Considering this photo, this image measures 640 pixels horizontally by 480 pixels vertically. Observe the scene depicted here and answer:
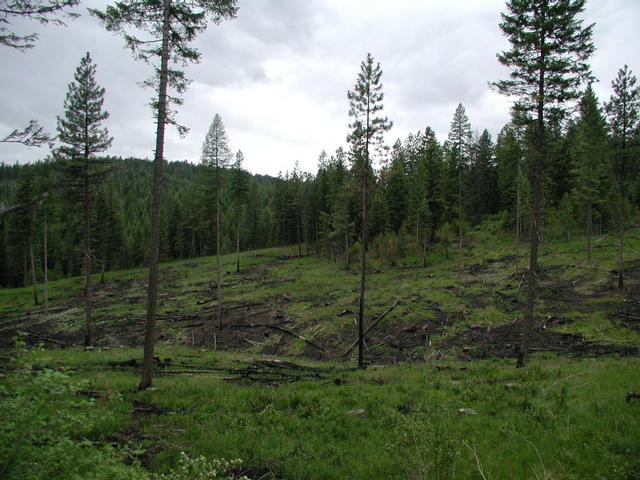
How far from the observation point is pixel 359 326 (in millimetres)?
18406

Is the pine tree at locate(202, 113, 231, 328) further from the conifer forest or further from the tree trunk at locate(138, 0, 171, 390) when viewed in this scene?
Result: the tree trunk at locate(138, 0, 171, 390)

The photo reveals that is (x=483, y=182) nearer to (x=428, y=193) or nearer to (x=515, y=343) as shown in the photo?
(x=428, y=193)

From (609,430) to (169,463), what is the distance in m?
8.80

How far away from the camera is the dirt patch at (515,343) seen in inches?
663

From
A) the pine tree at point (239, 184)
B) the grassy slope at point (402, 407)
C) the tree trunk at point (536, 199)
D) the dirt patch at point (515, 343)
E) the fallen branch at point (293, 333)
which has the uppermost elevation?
the pine tree at point (239, 184)

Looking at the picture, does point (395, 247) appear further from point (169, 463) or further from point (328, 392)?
point (169, 463)

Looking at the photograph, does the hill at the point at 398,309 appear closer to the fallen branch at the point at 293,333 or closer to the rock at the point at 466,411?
the fallen branch at the point at 293,333

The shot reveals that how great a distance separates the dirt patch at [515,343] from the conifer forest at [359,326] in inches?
7.4

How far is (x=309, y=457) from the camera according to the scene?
A: 6.86 metres

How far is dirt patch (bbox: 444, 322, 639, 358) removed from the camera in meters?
16.8

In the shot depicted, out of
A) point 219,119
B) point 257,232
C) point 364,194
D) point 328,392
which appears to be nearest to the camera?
point 328,392

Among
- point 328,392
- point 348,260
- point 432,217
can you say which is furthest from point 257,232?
point 328,392

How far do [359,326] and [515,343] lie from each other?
9406mm

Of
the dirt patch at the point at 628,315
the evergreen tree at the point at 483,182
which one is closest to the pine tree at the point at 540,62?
the dirt patch at the point at 628,315
